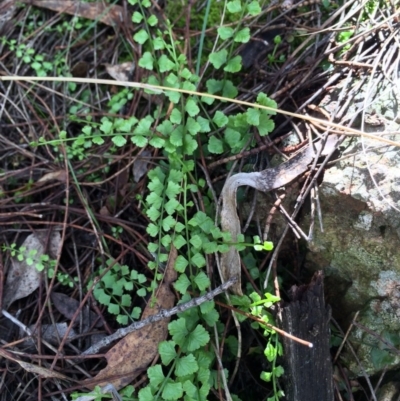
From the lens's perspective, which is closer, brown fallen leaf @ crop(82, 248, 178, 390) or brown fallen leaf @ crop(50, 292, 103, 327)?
brown fallen leaf @ crop(82, 248, 178, 390)

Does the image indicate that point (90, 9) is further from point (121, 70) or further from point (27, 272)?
point (27, 272)

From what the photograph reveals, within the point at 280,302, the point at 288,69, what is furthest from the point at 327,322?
the point at 288,69

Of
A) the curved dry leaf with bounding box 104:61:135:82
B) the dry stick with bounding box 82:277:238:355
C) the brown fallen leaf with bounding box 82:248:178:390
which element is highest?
the curved dry leaf with bounding box 104:61:135:82

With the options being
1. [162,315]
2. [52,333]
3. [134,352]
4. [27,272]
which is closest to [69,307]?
[52,333]

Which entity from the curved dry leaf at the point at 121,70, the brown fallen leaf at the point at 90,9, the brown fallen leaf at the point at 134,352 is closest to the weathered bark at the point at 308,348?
the brown fallen leaf at the point at 134,352

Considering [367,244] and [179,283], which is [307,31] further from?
[179,283]

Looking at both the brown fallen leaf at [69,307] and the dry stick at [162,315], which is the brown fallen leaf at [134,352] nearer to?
the dry stick at [162,315]

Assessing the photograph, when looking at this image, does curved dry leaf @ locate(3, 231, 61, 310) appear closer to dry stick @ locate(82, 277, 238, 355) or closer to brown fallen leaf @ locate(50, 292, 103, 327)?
brown fallen leaf @ locate(50, 292, 103, 327)

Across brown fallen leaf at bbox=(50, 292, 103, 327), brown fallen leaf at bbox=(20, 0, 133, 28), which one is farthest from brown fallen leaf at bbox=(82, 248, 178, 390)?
brown fallen leaf at bbox=(20, 0, 133, 28)
